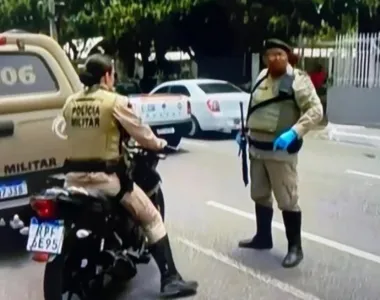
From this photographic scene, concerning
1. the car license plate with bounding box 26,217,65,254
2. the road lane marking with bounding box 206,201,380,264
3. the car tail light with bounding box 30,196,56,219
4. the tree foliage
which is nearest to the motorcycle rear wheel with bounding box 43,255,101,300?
the car license plate with bounding box 26,217,65,254

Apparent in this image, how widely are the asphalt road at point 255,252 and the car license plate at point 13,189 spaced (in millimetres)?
628

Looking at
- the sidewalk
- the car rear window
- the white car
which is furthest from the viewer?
the car rear window

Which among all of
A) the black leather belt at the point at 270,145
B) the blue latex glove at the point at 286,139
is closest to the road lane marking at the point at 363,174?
the black leather belt at the point at 270,145

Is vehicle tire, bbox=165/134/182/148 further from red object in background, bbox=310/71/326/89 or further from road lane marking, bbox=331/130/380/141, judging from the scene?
red object in background, bbox=310/71/326/89

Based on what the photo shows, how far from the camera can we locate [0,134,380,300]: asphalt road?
5.79m

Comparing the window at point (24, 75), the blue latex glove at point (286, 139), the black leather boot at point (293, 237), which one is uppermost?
the window at point (24, 75)

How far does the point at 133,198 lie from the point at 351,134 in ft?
38.1

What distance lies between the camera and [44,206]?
486 centimetres

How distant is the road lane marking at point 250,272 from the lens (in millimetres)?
5627

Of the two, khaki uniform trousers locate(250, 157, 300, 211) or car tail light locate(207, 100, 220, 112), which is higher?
khaki uniform trousers locate(250, 157, 300, 211)

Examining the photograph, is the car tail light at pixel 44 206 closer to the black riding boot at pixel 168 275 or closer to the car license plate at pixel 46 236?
the car license plate at pixel 46 236

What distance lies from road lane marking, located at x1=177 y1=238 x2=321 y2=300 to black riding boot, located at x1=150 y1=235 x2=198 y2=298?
70 cm

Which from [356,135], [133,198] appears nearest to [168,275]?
[133,198]

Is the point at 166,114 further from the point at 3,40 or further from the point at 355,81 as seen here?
the point at 355,81
